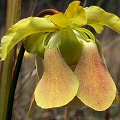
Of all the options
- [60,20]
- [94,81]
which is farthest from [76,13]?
[94,81]

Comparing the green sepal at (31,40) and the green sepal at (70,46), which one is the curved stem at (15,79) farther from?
the green sepal at (70,46)

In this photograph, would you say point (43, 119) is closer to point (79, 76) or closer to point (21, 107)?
point (21, 107)

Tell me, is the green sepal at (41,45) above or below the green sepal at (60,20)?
below

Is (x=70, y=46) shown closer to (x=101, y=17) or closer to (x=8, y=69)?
(x=101, y=17)

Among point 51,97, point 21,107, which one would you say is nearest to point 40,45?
point 51,97

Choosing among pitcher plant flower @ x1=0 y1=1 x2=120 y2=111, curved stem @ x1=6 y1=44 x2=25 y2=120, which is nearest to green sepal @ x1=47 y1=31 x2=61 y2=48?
pitcher plant flower @ x1=0 y1=1 x2=120 y2=111

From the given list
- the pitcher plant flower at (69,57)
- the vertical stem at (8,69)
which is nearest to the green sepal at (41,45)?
the pitcher plant flower at (69,57)
